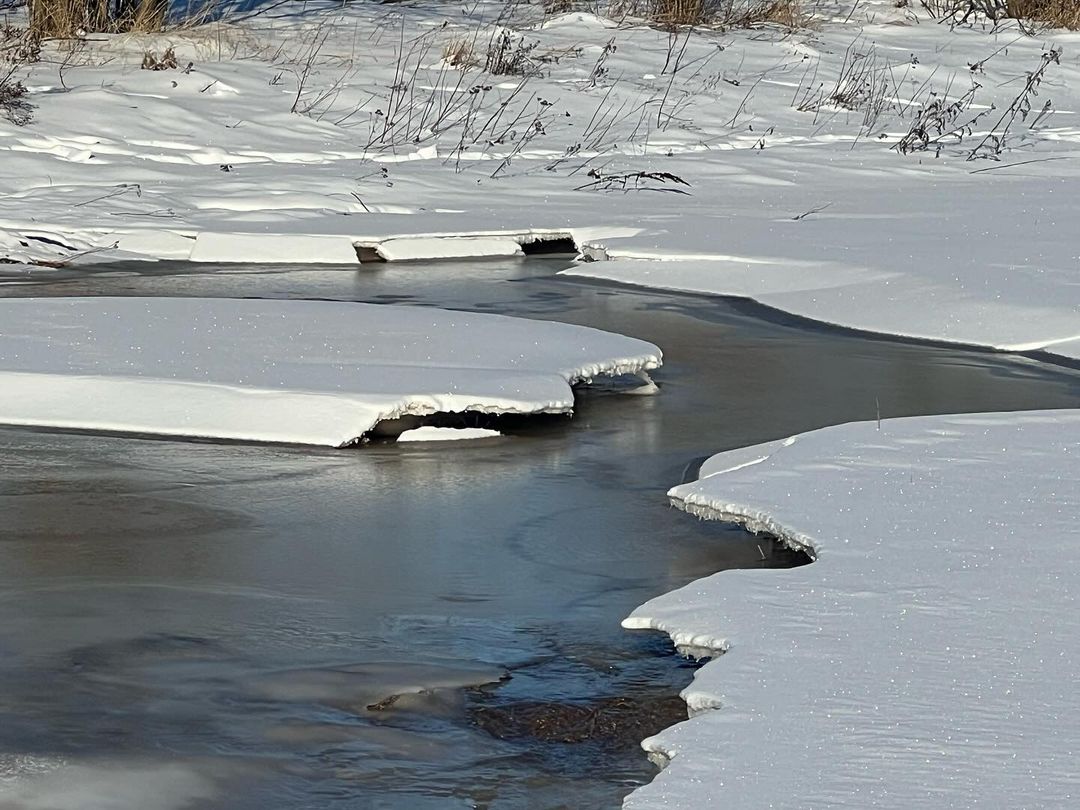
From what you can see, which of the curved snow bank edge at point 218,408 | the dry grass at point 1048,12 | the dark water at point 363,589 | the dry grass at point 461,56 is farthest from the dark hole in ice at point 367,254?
the dry grass at point 1048,12

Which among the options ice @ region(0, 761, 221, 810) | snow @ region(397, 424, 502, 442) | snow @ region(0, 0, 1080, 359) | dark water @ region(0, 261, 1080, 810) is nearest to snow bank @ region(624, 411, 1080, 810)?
dark water @ region(0, 261, 1080, 810)

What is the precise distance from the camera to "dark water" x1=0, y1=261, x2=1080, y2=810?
264 cm

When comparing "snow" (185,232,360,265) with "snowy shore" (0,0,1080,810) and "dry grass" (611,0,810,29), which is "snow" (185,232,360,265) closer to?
"snowy shore" (0,0,1080,810)

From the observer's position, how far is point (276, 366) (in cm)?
514

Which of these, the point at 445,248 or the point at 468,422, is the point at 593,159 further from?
the point at 468,422

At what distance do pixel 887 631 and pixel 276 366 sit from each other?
8.37 feet

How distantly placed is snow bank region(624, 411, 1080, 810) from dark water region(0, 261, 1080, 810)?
0.48 ft

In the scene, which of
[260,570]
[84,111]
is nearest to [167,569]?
[260,570]

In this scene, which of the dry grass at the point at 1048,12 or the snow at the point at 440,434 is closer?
the snow at the point at 440,434

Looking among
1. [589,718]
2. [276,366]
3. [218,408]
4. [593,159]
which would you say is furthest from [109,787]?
[593,159]

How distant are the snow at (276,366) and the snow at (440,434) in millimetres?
69

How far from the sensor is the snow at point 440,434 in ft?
15.7

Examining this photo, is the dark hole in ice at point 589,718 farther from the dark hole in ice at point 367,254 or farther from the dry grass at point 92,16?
the dry grass at point 92,16

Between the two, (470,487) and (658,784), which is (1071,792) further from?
(470,487)
